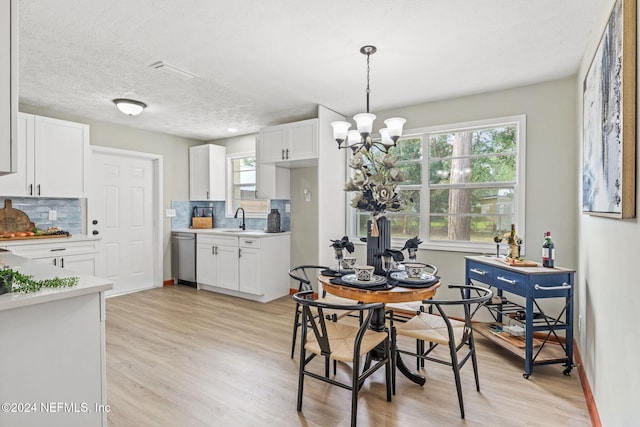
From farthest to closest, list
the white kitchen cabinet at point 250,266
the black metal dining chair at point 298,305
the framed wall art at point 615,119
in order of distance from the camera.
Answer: the white kitchen cabinet at point 250,266, the black metal dining chair at point 298,305, the framed wall art at point 615,119

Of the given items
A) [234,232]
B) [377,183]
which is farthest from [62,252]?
[377,183]

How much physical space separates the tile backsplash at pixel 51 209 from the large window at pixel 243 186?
2083 millimetres

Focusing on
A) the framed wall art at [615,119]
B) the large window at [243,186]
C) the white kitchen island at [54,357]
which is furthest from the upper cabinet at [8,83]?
the large window at [243,186]

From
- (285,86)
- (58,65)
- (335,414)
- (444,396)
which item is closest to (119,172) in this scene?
(58,65)

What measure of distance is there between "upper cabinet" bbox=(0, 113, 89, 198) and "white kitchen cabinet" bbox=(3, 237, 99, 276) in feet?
1.92

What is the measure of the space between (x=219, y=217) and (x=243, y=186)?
0.73 metres

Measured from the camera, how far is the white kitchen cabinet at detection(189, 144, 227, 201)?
5676 mm

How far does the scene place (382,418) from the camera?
2.09 meters

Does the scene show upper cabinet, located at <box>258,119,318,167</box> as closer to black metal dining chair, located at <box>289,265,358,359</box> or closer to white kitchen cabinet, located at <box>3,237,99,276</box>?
black metal dining chair, located at <box>289,265,358,359</box>

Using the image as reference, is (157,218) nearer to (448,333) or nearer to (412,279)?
(412,279)

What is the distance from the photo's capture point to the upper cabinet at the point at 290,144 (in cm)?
422

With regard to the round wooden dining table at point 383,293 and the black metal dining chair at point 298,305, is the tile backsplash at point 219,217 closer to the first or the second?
the black metal dining chair at point 298,305

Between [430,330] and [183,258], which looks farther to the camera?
[183,258]

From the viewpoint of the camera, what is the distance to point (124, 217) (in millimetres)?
5090
